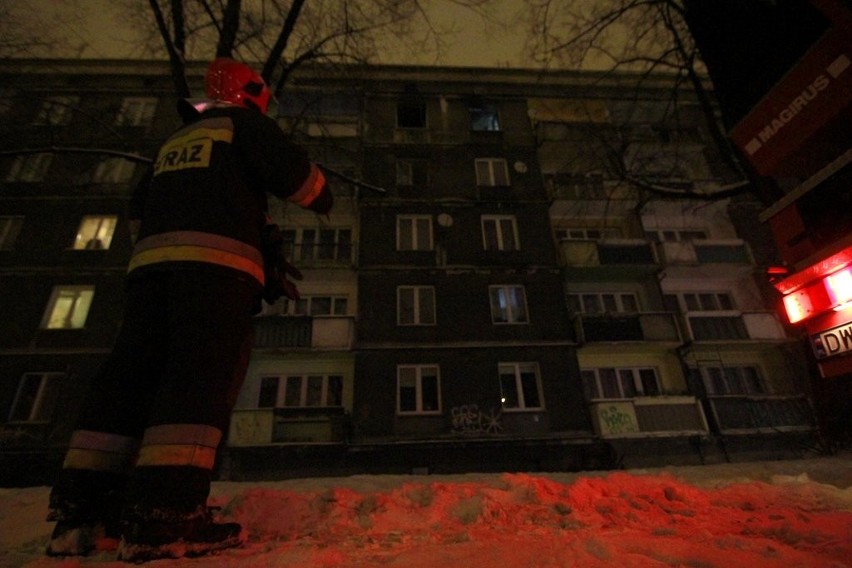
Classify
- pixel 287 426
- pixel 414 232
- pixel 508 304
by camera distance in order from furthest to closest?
pixel 414 232 < pixel 508 304 < pixel 287 426

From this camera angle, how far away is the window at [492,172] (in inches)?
670

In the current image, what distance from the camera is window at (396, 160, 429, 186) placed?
16.7 m

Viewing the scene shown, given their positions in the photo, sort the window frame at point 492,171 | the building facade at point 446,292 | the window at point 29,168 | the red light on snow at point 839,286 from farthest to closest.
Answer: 1. the window frame at point 492,171
2. the window at point 29,168
3. the building facade at point 446,292
4. the red light on snow at point 839,286

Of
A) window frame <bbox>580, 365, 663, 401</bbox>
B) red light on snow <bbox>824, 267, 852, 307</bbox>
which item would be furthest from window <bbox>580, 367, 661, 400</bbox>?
red light on snow <bbox>824, 267, 852, 307</bbox>

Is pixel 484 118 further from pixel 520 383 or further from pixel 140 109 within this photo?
pixel 140 109

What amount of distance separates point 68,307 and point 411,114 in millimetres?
15141

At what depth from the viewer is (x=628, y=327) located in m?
14.5

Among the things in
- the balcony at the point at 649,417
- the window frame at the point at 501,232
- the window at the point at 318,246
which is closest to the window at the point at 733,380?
the balcony at the point at 649,417

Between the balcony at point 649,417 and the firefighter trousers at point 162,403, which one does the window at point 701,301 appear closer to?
the balcony at point 649,417

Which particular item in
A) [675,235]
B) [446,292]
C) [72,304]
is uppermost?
[675,235]

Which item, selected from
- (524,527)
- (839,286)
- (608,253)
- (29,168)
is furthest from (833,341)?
(29,168)

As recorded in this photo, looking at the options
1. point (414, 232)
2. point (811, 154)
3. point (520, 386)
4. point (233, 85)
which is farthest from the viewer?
point (414, 232)

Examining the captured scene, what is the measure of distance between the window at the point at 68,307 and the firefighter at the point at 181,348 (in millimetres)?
15005

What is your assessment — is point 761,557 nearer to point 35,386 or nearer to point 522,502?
point 522,502
